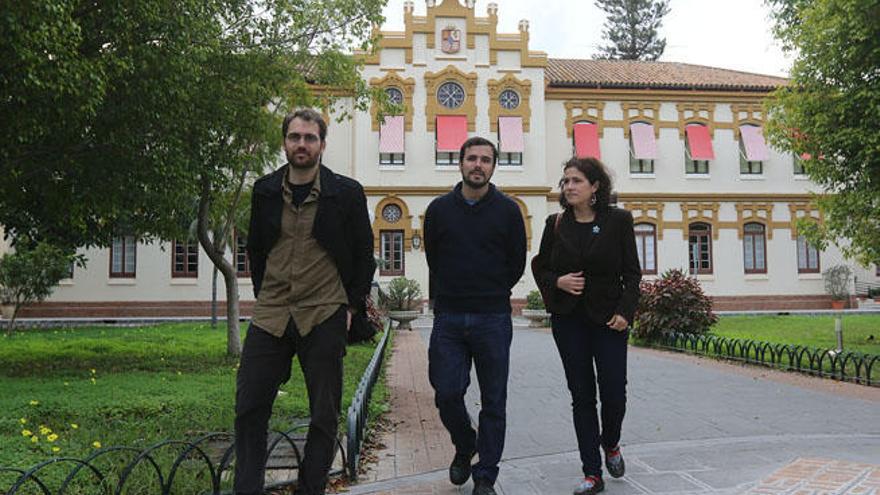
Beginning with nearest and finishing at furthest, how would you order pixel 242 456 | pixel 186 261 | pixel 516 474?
pixel 242 456, pixel 516 474, pixel 186 261

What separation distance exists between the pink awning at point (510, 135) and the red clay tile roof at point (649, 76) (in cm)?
255

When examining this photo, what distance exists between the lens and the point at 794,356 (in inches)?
408

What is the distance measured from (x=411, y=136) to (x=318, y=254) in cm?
2467

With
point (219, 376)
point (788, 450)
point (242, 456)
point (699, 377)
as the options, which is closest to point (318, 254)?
point (242, 456)

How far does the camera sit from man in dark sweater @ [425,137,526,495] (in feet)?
13.1

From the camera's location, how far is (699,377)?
9.81m

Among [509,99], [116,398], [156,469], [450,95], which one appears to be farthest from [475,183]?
[509,99]

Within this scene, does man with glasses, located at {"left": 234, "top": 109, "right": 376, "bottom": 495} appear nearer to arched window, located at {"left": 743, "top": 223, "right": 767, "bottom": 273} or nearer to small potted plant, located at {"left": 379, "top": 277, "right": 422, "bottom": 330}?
small potted plant, located at {"left": 379, "top": 277, "right": 422, "bottom": 330}

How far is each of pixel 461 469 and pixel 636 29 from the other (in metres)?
44.2

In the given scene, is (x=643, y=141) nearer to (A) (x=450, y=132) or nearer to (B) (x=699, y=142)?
(B) (x=699, y=142)

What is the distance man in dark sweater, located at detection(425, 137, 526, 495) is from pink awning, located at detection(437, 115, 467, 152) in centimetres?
2344

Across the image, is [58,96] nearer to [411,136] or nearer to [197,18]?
[197,18]

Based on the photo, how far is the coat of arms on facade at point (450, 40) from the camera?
28.0 meters

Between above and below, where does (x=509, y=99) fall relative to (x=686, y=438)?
above
